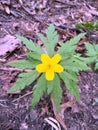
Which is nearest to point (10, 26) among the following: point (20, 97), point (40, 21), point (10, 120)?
point (40, 21)

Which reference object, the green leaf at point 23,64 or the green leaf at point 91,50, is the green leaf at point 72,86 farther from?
the green leaf at point 91,50

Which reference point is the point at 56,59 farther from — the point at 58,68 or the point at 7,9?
the point at 7,9

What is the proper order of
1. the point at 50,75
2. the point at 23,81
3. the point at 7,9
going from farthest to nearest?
the point at 7,9 → the point at 23,81 → the point at 50,75

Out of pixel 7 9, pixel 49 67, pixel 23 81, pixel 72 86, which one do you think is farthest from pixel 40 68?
pixel 7 9

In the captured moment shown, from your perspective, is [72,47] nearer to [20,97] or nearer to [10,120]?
[20,97]

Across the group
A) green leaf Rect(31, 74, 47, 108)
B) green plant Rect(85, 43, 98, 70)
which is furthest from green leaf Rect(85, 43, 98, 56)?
green leaf Rect(31, 74, 47, 108)

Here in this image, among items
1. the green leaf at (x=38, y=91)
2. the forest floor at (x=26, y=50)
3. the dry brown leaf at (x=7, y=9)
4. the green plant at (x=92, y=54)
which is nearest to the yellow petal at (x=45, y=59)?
the green leaf at (x=38, y=91)
